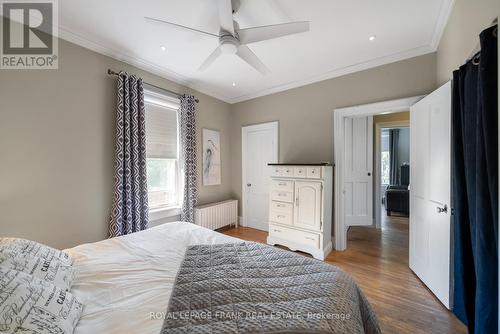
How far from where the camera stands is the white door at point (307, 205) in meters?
2.69

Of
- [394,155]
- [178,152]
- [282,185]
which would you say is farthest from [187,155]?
[394,155]

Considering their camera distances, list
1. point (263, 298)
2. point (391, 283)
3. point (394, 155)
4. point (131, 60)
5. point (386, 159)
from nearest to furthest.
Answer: point (263, 298) < point (391, 283) < point (131, 60) < point (394, 155) < point (386, 159)

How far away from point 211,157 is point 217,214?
3.52 feet

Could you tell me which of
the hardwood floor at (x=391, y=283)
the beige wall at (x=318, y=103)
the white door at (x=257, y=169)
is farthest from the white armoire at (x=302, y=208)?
the white door at (x=257, y=169)

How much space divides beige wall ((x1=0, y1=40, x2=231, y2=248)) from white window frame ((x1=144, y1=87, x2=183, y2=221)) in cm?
43

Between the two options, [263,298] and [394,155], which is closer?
[263,298]

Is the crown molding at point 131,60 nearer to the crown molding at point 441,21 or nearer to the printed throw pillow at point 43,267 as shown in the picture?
the printed throw pillow at point 43,267

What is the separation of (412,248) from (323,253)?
1.02 metres

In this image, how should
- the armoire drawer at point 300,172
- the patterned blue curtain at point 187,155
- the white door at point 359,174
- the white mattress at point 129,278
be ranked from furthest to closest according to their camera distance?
the white door at point 359,174
the patterned blue curtain at point 187,155
the armoire drawer at point 300,172
the white mattress at point 129,278

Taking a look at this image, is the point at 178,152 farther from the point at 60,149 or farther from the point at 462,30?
the point at 462,30

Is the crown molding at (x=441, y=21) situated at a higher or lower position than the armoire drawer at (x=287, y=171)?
higher

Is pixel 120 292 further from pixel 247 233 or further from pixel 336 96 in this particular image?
pixel 336 96

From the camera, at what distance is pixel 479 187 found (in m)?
1.16

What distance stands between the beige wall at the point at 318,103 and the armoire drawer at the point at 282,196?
723 mm
